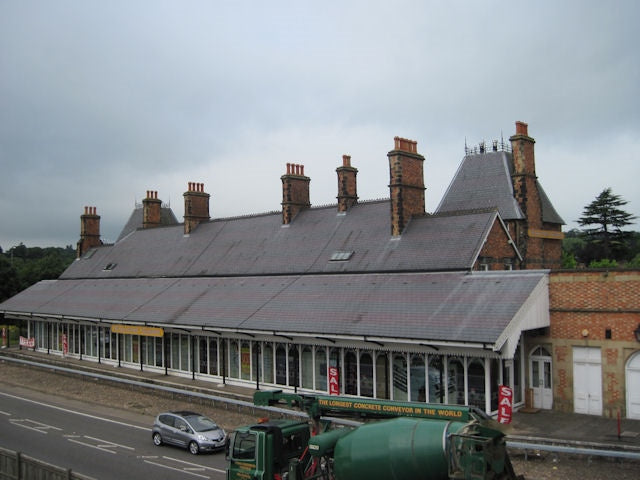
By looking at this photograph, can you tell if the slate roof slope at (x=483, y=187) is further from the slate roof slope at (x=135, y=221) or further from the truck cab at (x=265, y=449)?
the slate roof slope at (x=135, y=221)

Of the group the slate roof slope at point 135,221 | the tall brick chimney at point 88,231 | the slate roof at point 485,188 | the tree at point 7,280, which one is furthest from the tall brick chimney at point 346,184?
the tree at point 7,280

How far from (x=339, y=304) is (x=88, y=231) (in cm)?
3275

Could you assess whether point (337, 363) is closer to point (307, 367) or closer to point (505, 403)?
point (307, 367)

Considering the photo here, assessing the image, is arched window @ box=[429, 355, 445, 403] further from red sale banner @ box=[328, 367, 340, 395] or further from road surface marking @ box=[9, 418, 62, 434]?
road surface marking @ box=[9, 418, 62, 434]

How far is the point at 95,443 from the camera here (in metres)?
21.1

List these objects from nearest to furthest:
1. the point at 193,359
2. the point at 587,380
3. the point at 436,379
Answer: the point at 587,380, the point at 436,379, the point at 193,359

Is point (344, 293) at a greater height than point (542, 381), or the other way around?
point (344, 293)

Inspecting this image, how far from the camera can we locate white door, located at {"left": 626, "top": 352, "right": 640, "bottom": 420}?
20625 mm

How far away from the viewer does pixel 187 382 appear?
3105cm

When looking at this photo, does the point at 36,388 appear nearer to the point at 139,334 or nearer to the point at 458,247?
the point at 139,334

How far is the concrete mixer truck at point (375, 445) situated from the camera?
982 centimetres

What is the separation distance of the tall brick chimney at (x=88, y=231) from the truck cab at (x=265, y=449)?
140 feet

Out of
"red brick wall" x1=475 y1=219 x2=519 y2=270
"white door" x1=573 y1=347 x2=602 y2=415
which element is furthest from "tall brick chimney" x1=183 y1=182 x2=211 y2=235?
"white door" x1=573 y1=347 x2=602 y2=415

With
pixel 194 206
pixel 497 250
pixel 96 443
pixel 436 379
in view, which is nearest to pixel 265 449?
pixel 96 443
